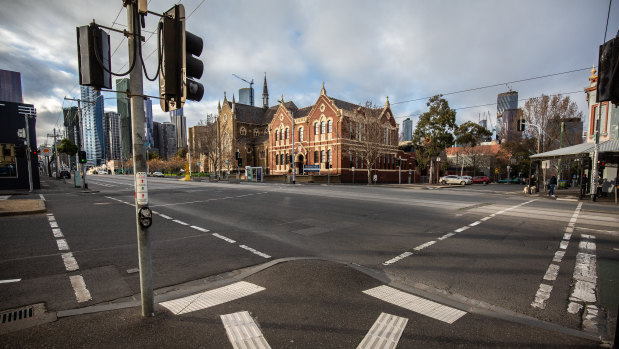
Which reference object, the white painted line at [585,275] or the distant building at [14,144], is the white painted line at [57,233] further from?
the distant building at [14,144]

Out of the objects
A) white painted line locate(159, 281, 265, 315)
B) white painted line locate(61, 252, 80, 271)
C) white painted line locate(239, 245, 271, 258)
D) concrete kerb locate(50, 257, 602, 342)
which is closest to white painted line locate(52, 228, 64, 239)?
white painted line locate(61, 252, 80, 271)

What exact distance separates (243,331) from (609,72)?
4748mm

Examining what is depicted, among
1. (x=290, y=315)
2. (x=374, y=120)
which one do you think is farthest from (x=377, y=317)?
(x=374, y=120)

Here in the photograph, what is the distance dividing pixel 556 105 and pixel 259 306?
45.6m

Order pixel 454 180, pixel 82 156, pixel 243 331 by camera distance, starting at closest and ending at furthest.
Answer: pixel 243 331, pixel 82 156, pixel 454 180

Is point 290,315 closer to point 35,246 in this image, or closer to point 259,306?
point 259,306

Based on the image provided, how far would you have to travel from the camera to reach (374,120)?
4044cm

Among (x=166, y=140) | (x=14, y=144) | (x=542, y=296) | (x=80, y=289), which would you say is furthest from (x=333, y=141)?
(x=166, y=140)

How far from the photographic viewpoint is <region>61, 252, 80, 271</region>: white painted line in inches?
194

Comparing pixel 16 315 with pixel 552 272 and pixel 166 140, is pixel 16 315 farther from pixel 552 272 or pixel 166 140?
pixel 166 140

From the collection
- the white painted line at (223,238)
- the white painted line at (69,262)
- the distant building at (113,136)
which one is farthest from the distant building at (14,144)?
the distant building at (113,136)

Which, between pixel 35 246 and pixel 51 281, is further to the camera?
pixel 35 246

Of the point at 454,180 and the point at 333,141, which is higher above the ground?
the point at 333,141

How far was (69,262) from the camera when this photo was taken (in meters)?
5.25
